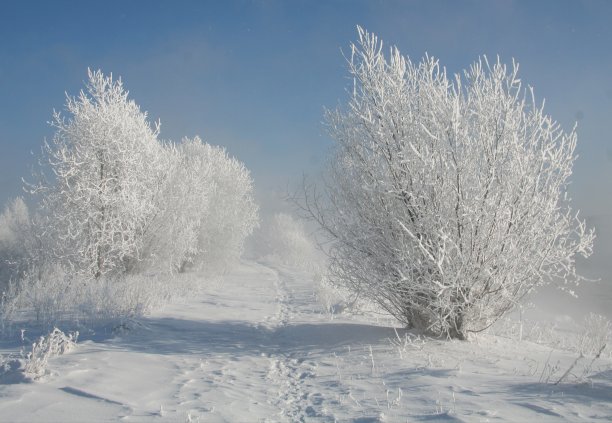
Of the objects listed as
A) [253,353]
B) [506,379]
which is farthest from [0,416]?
[506,379]

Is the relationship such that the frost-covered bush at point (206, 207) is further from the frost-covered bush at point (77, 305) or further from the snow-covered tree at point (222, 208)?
the frost-covered bush at point (77, 305)

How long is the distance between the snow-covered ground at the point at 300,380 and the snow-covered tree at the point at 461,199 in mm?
952

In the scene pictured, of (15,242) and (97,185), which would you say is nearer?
(97,185)

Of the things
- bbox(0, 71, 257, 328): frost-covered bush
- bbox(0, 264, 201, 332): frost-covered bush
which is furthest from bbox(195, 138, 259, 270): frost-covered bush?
bbox(0, 264, 201, 332): frost-covered bush

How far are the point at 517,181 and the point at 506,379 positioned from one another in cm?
264

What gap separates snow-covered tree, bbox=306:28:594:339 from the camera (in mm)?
5688

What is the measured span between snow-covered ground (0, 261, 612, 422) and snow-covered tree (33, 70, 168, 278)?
508 centimetres

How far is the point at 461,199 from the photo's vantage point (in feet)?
18.6

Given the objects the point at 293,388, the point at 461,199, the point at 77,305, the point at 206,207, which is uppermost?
the point at 206,207

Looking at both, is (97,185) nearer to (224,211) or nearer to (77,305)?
(77,305)

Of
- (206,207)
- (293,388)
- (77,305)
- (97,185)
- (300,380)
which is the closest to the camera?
(293,388)

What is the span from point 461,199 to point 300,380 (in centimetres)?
325

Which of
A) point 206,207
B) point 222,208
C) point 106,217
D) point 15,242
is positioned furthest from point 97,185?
point 15,242

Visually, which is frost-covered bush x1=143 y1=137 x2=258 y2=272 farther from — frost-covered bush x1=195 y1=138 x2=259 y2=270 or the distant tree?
the distant tree
